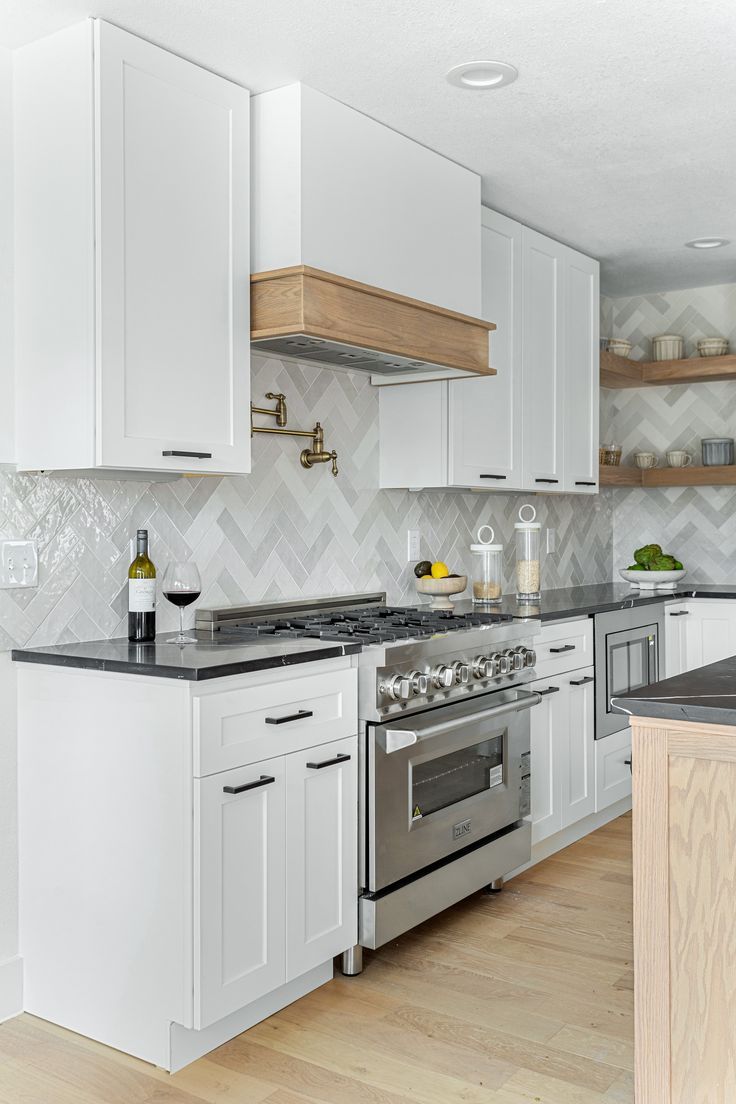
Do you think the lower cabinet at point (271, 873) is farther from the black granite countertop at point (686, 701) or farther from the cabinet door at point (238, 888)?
the black granite countertop at point (686, 701)

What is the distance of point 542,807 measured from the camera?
3742 millimetres

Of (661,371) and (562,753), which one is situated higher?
(661,371)

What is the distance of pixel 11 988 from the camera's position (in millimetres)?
2627

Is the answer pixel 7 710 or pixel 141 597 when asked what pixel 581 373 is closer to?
pixel 141 597

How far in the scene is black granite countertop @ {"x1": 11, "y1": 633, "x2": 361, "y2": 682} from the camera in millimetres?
2326

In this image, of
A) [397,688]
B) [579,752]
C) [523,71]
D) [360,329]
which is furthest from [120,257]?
[579,752]

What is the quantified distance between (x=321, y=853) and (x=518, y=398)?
216 centimetres

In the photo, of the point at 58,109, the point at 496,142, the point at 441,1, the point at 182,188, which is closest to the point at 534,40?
the point at 441,1

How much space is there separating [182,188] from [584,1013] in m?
2.37

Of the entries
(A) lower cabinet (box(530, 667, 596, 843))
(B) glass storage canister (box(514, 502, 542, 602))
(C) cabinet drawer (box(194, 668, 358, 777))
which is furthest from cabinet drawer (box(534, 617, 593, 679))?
(C) cabinet drawer (box(194, 668, 358, 777))

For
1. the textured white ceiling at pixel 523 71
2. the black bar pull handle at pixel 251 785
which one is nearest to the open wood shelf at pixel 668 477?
the textured white ceiling at pixel 523 71

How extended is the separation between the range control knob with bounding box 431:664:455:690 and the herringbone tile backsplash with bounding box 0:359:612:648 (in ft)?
2.16

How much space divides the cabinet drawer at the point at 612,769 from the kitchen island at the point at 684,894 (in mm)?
2319

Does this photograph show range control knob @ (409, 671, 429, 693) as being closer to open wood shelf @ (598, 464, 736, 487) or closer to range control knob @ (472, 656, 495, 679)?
range control knob @ (472, 656, 495, 679)
